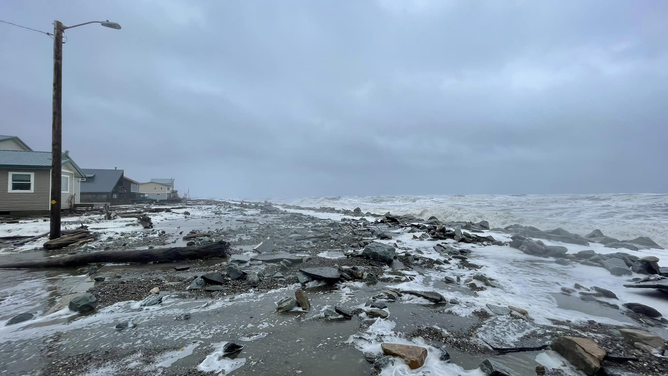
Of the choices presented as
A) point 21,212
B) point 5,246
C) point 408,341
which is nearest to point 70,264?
point 5,246

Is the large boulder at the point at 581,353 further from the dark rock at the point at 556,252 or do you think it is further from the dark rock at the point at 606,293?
the dark rock at the point at 556,252

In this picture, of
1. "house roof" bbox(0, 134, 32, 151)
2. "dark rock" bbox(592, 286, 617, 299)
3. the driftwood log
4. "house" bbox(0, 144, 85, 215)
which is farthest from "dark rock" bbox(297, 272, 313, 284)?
"house roof" bbox(0, 134, 32, 151)

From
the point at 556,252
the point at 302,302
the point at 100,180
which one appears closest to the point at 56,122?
the point at 302,302

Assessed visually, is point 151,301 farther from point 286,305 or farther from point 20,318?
point 286,305

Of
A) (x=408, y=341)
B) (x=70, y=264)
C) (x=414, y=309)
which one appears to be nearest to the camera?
(x=408, y=341)

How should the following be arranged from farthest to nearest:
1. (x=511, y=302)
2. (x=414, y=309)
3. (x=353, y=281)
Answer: (x=353, y=281) < (x=511, y=302) < (x=414, y=309)

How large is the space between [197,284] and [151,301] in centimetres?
87

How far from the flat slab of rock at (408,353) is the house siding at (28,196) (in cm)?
2517

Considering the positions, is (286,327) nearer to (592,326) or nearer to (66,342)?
(66,342)

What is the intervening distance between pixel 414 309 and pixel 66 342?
472 cm

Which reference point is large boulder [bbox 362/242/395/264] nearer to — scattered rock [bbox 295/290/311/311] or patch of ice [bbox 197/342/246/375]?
scattered rock [bbox 295/290/311/311]

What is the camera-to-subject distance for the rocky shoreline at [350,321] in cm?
294

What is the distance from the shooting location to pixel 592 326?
3945 millimetres

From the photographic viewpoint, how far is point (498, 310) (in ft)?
14.7
